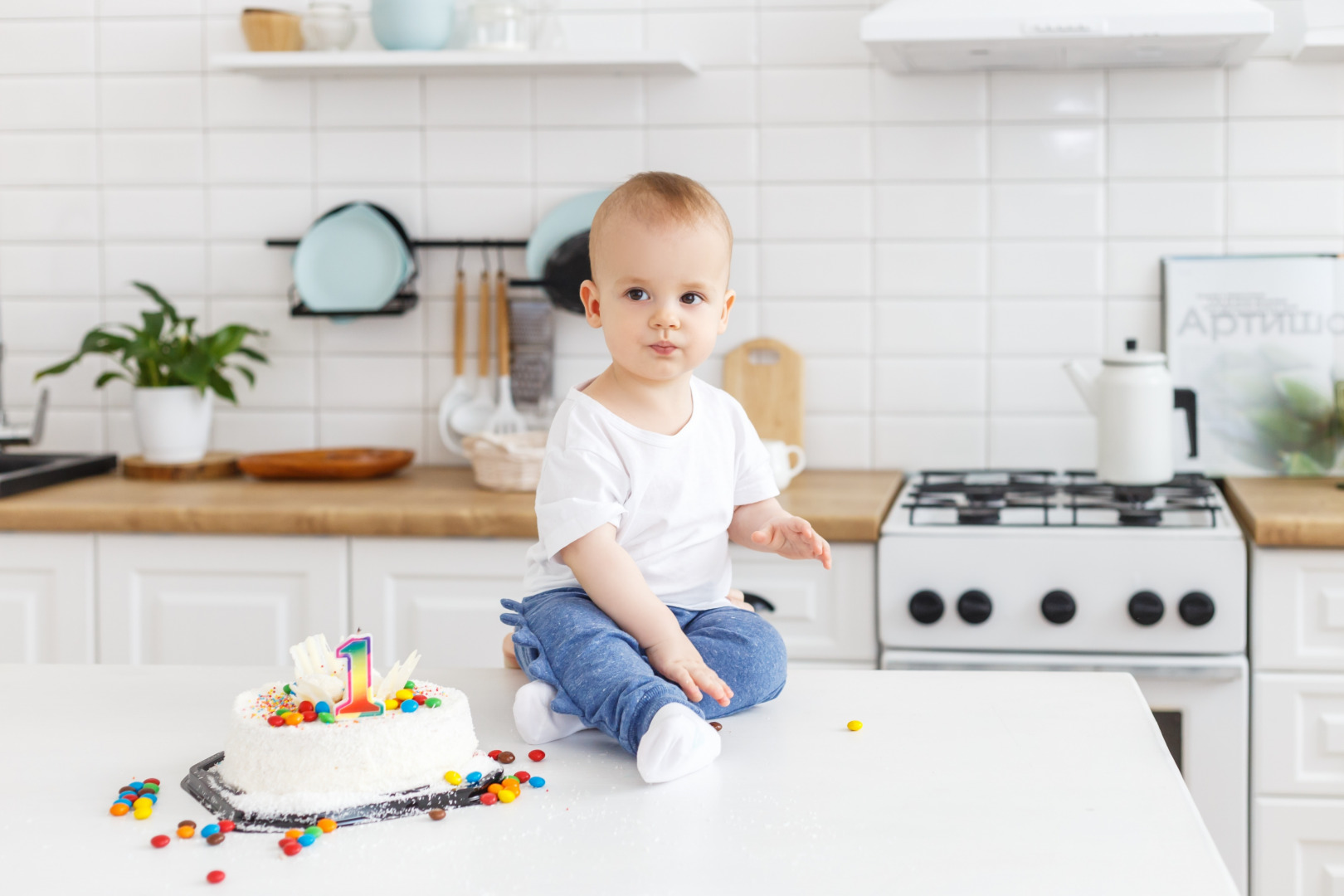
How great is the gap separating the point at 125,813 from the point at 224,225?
1.94 metres

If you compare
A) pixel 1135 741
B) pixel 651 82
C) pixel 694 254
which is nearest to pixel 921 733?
pixel 1135 741

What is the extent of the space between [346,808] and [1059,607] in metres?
1.22

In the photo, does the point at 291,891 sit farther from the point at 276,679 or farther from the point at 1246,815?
the point at 1246,815

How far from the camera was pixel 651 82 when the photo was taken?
2428mm

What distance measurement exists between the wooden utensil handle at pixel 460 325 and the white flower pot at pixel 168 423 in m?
0.47

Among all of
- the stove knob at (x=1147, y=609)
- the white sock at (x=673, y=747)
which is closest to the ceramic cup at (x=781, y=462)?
the stove knob at (x=1147, y=609)

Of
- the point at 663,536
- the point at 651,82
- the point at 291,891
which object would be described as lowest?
the point at 291,891

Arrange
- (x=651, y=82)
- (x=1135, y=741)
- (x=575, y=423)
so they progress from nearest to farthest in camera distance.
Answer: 1. (x=1135, y=741)
2. (x=575, y=423)
3. (x=651, y=82)

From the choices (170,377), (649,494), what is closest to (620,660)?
(649,494)

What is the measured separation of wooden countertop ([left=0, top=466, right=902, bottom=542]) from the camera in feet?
6.35

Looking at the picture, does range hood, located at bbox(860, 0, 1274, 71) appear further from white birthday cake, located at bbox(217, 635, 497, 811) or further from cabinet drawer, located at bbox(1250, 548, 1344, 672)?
white birthday cake, located at bbox(217, 635, 497, 811)

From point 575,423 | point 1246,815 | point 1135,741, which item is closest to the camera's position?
point 1135,741

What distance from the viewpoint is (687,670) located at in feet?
3.18

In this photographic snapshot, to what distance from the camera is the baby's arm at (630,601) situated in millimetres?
984
